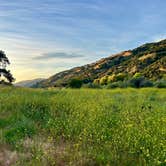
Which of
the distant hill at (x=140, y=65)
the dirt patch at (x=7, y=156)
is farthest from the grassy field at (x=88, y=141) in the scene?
the distant hill at (x=140, y=65)

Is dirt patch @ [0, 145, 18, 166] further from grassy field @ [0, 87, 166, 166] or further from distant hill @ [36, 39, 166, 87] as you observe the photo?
distant hill @ [36, 39, 166, 87]

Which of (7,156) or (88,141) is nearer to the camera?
(7,156)

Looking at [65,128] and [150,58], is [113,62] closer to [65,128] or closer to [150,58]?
[150,58]

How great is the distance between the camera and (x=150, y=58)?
304 feet

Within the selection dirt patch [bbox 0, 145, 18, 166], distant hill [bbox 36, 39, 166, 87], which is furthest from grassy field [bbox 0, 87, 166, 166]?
distant hill [bbox 36, 39, 166, 87]

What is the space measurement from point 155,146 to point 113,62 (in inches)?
4313

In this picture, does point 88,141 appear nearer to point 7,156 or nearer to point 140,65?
point 7,156

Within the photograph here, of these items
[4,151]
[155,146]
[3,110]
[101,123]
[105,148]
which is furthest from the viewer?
[3,110]

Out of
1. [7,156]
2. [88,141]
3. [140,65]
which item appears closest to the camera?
[7,156]

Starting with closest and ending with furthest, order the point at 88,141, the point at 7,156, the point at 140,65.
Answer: the point at 7,156 < the point at 88,141 < the point at 140,65

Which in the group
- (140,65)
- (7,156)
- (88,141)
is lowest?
(7,156)

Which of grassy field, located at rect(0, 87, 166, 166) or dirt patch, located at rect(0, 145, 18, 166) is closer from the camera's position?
grassy field, located at rect(0, 87, 166, 166)

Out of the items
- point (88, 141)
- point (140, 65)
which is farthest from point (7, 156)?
point (140, 65)

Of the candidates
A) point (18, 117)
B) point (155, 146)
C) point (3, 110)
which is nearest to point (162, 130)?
point (155, 146)
